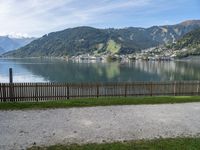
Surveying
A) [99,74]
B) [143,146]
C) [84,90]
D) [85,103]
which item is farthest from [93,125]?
[99,74]

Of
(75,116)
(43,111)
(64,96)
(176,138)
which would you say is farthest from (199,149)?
(64,96)

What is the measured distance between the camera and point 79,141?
38.4 ft

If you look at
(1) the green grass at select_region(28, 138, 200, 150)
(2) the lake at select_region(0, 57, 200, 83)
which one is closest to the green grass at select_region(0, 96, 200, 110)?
(1) the green grass at select_region(28, 138, 200, 150)

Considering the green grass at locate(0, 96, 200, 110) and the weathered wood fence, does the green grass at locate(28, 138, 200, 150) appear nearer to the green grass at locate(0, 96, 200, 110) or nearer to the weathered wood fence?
the green grass at locate(0, 96, 200, 110)

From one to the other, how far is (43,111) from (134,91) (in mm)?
12144

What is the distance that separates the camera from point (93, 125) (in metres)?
14.3

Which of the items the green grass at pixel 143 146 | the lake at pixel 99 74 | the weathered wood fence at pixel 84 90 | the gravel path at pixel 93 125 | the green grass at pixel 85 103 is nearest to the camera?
the green grass at pixel 143 146

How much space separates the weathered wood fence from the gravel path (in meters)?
6.02

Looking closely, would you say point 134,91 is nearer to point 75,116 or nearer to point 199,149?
point 75,116

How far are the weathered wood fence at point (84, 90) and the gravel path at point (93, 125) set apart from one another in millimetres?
6019

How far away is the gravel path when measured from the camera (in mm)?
12094

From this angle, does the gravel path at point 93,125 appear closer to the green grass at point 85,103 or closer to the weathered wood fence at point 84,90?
the green grass at point 85,103

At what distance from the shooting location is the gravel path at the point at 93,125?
12.1m

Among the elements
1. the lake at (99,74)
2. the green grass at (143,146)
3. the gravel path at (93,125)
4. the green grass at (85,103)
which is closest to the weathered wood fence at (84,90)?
the green grass at (85,103)
